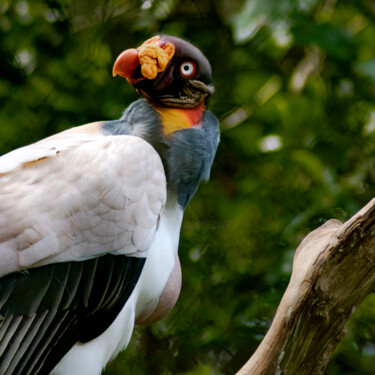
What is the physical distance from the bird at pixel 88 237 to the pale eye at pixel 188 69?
7 cm

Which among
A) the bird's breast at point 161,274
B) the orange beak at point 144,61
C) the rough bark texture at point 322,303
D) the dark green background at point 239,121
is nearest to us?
the rough bark texture at point 322,303

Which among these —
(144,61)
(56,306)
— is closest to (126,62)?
(144,61)

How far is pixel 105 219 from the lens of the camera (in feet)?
7.04

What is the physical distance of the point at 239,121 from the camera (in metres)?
3.71

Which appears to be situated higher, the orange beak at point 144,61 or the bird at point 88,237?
the orange beak at point 144,61

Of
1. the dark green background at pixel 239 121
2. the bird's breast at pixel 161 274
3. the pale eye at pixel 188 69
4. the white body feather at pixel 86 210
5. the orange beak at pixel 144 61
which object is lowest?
the dark green background at pixel 239 121

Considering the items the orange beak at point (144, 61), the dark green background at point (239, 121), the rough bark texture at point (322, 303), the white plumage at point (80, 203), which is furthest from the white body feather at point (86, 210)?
the dark green background at point (239, 121)

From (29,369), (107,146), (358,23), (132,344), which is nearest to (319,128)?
(358,23)

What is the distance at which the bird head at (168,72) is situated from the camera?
2422 mm

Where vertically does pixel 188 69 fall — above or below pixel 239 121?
above

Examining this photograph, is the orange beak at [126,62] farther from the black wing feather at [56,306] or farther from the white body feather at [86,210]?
the black wing feather at [56,306]

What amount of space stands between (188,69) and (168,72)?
0.06 m

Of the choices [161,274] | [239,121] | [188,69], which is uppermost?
[188,69]

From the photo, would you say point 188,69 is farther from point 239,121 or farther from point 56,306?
point 239,121
